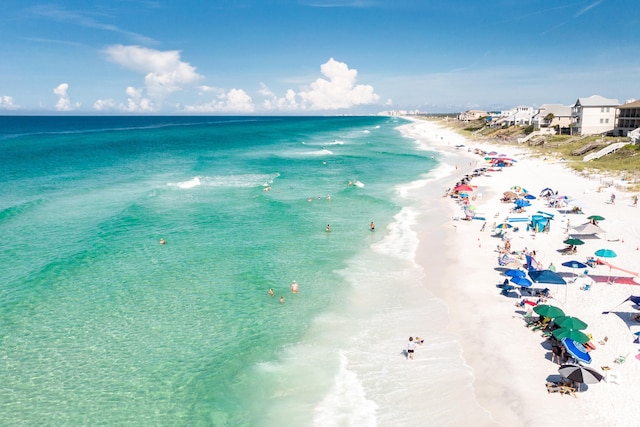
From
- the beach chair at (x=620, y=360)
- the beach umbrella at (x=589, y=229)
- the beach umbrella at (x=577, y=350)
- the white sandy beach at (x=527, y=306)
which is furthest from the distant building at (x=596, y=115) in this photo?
the beach umbrella at (x=577, y=350)

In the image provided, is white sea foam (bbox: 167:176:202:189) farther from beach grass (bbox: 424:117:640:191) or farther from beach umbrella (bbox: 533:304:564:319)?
beach grass (bbox: 424:117:640:191)

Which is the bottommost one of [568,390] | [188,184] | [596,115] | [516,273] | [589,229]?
[568,390]

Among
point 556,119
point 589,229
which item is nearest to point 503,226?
point 589,229

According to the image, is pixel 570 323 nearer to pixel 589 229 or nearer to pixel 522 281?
pixel 522 281

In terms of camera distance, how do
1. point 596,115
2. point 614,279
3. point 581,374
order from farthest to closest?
point 596,115 → point 614,279 → point 581,374

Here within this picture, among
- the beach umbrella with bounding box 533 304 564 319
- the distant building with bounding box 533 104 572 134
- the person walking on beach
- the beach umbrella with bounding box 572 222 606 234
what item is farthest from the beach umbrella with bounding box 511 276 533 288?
the distant building with bounding box 533 104 572 134

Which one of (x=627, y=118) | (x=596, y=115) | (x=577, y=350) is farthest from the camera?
(x=596, y=115)

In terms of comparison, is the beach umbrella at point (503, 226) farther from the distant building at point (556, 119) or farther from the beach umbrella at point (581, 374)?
the distant building at point (556, 119)
